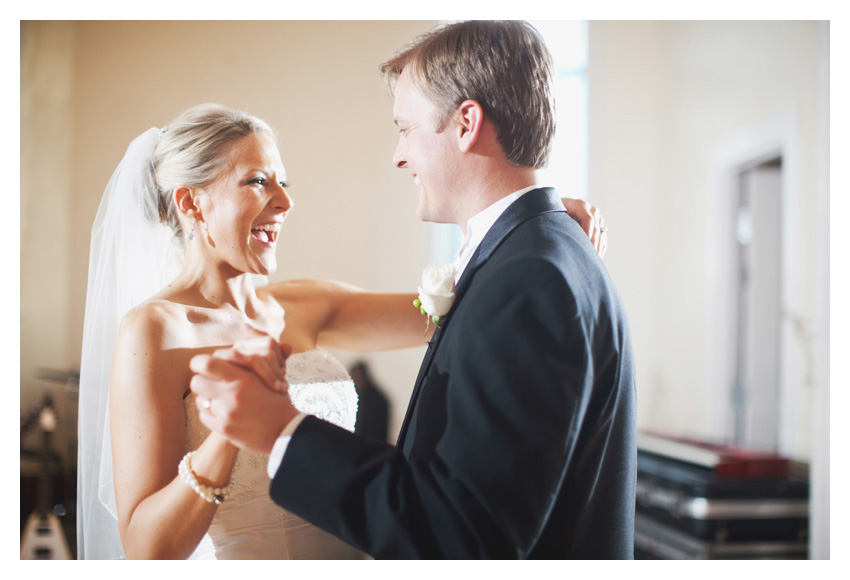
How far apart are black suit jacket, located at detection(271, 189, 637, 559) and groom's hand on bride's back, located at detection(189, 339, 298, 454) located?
2.2 inches

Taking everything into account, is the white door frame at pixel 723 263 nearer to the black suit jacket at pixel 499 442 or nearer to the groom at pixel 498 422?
the groom at pixel 498 422

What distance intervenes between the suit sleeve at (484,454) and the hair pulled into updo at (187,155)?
839 millimetres

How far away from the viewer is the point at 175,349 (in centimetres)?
171

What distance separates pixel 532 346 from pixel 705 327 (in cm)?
345

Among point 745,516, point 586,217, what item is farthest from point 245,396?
point 745,516

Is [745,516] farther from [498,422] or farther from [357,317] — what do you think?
[498,422]

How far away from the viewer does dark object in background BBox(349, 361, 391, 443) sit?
2173mm

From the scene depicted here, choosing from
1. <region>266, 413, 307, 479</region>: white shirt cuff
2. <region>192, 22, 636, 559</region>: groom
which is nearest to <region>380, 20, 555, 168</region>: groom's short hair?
<region>192, 22, 636, 559</region>: groom

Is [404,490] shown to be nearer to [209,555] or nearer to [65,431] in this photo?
[209,555]

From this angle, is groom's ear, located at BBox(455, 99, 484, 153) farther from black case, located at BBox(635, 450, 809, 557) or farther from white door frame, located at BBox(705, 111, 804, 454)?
white door frame, located at BBox(705, 111, 804, 454)

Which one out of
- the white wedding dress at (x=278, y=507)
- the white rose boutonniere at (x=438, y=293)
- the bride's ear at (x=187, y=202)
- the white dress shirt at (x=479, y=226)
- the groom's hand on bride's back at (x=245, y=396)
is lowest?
the white wedding dress at (x=278, y=507)

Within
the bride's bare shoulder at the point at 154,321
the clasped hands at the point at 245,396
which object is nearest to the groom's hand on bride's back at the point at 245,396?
the clasped hands at the point at 245,396

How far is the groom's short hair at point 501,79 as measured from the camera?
1573 mm
